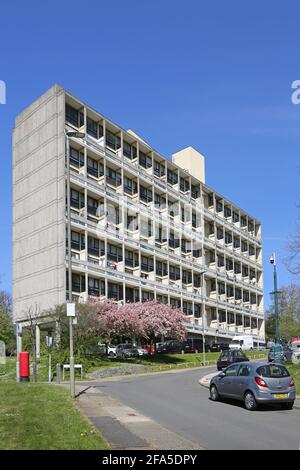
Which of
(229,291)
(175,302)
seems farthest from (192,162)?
(175,302)

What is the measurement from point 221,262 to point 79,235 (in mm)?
35801

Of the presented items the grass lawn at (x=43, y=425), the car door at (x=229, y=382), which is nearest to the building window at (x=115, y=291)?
the car door at (x=229, y=382)

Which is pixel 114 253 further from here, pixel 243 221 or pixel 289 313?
pixel 243 221

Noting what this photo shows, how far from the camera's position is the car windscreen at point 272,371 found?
1930cm

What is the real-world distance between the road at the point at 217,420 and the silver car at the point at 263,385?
0.39 metres

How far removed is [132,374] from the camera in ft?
143

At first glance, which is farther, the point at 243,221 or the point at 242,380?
the point at 243,221

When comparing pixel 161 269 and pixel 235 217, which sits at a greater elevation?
pixel 235 217

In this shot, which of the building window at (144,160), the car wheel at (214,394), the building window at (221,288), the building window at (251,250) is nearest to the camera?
the car wheel at (214,394)

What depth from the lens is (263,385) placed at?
751 inches

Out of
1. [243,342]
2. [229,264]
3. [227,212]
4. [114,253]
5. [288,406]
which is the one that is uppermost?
[227,212]

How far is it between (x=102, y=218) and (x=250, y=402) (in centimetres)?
4473

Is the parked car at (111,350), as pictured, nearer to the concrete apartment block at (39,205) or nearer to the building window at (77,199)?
the concrete apartment block at (39,205)
